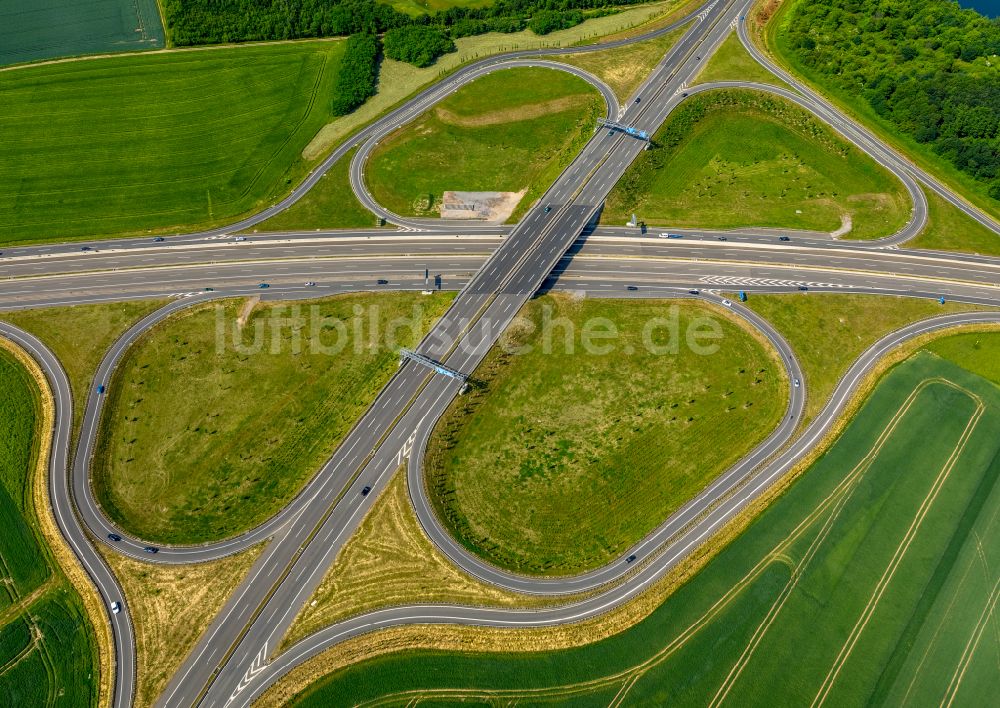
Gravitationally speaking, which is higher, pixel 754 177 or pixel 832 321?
pixel 754 177

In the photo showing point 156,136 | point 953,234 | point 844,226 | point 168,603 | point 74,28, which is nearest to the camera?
point 168,603

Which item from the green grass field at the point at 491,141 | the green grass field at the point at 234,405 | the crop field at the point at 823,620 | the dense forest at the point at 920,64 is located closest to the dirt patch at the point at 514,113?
the green grass field at the point at 491,141

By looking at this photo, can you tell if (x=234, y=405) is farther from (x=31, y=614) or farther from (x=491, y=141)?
(x=491, y=141)

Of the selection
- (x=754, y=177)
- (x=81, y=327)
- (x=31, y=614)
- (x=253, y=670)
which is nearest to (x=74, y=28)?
(x=81, y=327)

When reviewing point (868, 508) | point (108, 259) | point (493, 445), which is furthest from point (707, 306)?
point (108, 259)

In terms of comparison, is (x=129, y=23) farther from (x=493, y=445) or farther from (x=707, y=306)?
(x=707, y=306)

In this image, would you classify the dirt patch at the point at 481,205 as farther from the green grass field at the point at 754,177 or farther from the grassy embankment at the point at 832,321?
the grassy embankment at the point at 832,321

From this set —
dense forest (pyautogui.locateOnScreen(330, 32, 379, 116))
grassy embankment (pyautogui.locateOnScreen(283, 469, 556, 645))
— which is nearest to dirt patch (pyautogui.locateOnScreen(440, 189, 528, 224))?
dense forest (pyautogui.locateOnScreen(330, 32, 379, 116))
